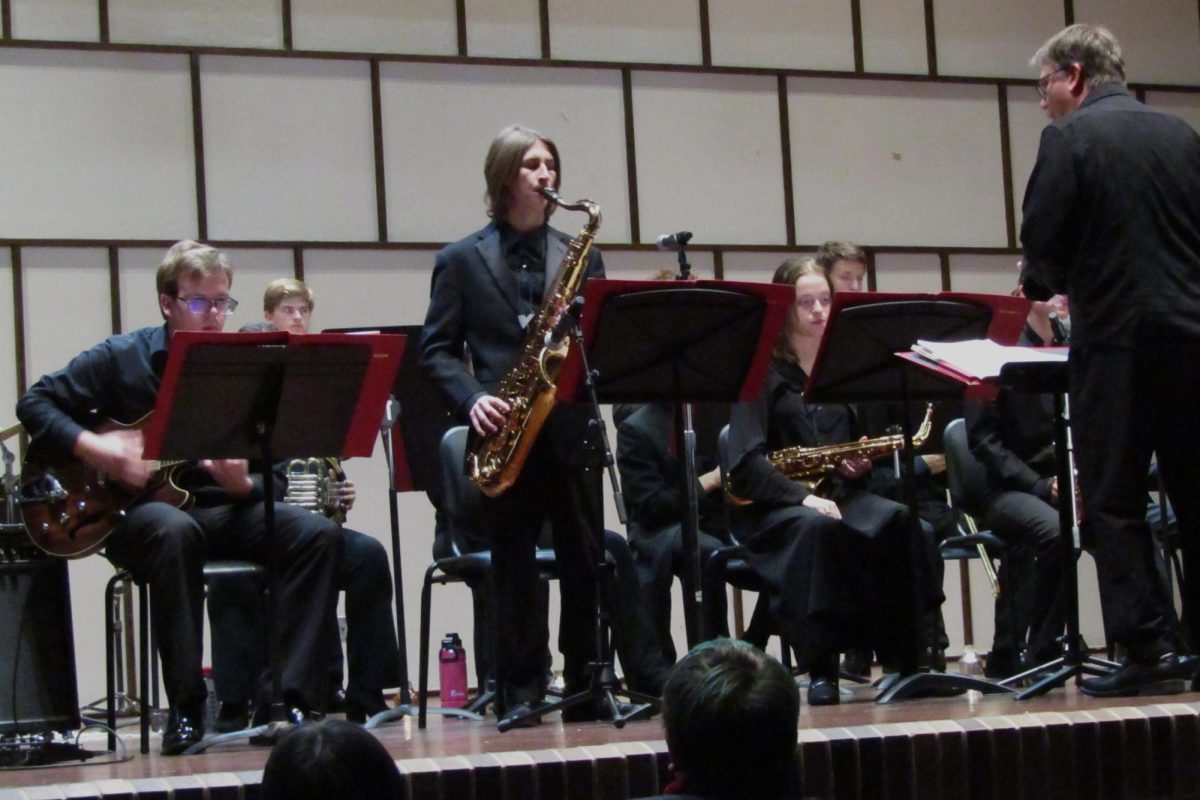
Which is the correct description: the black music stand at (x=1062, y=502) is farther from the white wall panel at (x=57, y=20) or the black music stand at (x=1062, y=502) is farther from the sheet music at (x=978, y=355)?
the white wall panel at (x=57, y=20)

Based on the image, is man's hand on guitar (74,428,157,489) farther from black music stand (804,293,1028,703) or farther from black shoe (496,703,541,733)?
black music stand (804,293,1028,703)

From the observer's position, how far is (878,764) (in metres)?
3.47

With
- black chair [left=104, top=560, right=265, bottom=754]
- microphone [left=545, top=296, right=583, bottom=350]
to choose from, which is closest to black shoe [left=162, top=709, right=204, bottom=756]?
black chair [left=104, top=560, right=265, bottom=754]

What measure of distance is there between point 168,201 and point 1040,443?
3.83 meters

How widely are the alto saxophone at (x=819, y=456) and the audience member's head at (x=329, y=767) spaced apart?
10.6ft

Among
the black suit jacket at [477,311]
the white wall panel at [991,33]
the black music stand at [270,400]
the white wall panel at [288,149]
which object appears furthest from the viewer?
the white wall panel at [991,33]

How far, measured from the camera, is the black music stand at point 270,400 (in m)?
3.88

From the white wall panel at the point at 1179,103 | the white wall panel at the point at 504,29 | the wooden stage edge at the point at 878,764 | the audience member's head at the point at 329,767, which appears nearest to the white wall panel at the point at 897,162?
the white wall panel at the point at 1179,103

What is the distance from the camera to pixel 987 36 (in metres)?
8.48

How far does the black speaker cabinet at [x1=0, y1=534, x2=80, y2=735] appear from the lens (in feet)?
14.1

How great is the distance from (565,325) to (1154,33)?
5.78m

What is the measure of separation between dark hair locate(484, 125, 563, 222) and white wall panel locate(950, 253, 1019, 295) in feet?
13.8

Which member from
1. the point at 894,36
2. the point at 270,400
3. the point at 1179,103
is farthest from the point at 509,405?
the point at 1179,103

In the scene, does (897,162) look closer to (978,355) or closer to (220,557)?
(978,355)
